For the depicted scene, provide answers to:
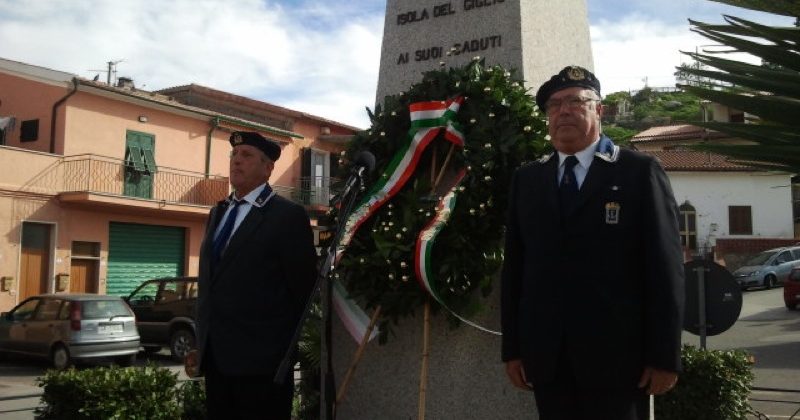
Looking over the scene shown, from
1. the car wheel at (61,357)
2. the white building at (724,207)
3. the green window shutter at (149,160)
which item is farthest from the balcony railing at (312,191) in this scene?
the white building at (724,207)

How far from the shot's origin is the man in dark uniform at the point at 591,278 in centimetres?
242

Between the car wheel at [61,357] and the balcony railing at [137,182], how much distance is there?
7244mm

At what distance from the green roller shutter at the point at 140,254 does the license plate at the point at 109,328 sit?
25.4 feet

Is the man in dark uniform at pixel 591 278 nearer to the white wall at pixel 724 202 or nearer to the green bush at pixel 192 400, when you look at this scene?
the green bush at pixel 192 400

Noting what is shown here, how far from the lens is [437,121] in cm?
441

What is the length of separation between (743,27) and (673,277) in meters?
0.81

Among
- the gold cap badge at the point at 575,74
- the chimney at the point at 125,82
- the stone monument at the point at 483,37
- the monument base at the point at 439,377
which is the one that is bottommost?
the monument base at the point at 439,377

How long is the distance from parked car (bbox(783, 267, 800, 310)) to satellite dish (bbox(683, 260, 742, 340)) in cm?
1966

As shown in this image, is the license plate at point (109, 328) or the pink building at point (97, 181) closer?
the license plate at point (109, 328)

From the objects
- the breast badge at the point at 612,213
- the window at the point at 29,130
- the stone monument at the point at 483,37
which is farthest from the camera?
the window at the point at 29,130

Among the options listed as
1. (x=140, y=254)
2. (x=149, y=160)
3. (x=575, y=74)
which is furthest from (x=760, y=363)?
(x=149, y=160)

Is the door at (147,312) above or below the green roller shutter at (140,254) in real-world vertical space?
below

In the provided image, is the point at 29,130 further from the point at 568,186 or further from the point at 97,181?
the point at 568,186

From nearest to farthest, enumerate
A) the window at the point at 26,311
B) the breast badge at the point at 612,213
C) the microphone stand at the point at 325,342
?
the breast badge at the point at 612,213 → the microphone stand at the point at 325,342 → the window at the point at 26,311
